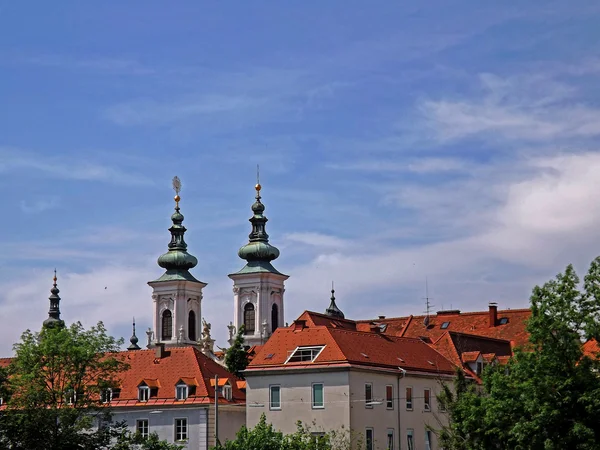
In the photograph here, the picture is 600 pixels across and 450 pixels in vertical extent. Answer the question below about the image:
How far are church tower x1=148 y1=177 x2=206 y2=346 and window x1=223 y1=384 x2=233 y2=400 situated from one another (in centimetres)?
7745

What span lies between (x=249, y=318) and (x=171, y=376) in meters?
78.2

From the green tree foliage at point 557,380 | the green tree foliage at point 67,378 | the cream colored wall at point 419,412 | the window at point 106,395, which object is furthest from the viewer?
the cream colored wall at point 419,412

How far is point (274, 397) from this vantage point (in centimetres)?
7825

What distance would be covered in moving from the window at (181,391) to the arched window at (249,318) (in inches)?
3088

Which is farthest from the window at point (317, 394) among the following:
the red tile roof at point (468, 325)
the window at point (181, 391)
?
the red tile roof at point (468, 325)

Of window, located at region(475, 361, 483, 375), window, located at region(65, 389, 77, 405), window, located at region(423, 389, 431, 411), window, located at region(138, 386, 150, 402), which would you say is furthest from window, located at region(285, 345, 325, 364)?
window, located at region(475, 361, 483, 375)

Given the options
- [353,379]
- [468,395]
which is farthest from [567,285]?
[353,379]

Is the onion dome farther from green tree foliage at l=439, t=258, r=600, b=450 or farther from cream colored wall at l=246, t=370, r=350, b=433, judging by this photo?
green tree foliage at l=439, t=258, r=600, b=450

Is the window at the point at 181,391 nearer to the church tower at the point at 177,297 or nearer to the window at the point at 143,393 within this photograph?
the window at the point at 143,393

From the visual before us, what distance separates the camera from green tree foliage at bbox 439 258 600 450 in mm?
54844

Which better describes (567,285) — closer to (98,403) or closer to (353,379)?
(353,379)

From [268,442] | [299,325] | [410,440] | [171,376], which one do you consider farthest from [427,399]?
[268,442]

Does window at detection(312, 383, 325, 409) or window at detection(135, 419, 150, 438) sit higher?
window at detection(312, 383, 325, 409)

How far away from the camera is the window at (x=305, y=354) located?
3078 inches
